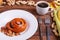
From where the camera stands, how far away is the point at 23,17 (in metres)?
0.91

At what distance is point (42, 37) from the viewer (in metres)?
0.82

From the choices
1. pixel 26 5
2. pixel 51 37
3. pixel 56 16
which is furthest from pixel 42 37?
pixel 26 5

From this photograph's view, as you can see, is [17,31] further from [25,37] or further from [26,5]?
[26,5]

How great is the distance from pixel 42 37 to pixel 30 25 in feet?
0.30

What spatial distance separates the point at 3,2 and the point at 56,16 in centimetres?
33

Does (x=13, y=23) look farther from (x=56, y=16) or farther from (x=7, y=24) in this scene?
(x=56, y=16)

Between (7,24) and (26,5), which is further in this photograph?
(26,5)

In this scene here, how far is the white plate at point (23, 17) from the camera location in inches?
31.7

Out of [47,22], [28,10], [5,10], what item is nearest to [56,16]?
[47,22]

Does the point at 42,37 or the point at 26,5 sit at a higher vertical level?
the point at 26,5

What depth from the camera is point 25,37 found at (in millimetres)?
798

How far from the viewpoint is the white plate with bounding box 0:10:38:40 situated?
804mm

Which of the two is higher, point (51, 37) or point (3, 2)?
A: point (3, 2)

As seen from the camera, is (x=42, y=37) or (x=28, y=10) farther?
(x=28, y=10)
